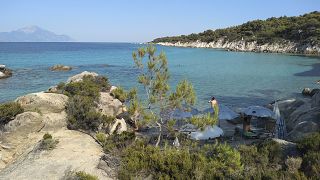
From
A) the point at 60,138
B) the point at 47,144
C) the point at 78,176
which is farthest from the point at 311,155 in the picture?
the point at 60,138

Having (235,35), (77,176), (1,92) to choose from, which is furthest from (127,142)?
(235,35)

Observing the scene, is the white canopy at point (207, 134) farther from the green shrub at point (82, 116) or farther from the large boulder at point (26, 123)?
the large boulder at point (26, 123)

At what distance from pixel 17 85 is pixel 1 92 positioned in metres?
5.63

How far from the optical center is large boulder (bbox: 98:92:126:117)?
23191mm

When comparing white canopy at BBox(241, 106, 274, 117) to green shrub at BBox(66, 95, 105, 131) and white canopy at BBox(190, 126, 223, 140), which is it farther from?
green shrub at BBox(66, 95, 105, 131)

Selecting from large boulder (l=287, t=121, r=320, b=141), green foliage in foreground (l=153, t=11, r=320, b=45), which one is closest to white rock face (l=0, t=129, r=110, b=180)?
large boulder (l=287, t=121, r=320, b=141)

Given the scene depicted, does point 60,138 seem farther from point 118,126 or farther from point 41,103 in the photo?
point 118,126

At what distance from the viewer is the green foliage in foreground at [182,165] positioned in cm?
1116

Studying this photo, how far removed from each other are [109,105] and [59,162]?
1004cm

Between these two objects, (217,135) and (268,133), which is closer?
(217,135)

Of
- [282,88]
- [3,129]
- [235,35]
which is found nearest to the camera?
[3,129]

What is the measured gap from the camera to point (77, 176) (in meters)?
11.4

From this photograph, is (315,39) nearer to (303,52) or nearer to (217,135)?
(303,52)

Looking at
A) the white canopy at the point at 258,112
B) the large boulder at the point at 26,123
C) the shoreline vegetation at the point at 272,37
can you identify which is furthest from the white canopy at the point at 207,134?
the shoreline vegetation at the point at 272,37
